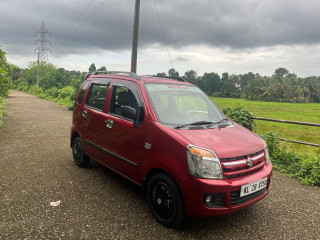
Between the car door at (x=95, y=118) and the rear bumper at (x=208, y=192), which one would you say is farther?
the car door at (x=95, y=118)

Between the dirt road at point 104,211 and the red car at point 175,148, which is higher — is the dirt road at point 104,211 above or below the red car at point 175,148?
below

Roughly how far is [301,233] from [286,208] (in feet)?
2.21

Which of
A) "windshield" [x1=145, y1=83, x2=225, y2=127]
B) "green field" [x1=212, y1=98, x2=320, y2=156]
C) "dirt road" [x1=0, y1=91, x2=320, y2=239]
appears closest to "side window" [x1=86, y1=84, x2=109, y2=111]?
"windshield" [x1=145, y1=83, x2=225, y2=127]

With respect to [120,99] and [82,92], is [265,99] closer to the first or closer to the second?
[82,92]

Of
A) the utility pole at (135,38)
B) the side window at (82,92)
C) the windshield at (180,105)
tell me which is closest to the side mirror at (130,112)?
the windshield at (180,105)

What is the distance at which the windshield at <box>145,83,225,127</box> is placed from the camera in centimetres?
327

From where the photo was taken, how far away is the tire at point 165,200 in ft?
9.12

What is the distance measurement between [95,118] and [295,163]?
171 inches

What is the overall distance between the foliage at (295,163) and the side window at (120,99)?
3741 mm

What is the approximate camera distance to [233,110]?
7.07m

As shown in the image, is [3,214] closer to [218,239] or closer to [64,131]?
[218,239]

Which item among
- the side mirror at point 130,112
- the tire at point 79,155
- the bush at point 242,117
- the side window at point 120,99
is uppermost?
the side window at point 120,99

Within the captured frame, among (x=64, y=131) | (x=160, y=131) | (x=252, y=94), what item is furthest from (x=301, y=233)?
(x=252, y=94)

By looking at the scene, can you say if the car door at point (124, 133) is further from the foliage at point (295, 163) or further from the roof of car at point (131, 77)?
the foliage at point (295, 163)
